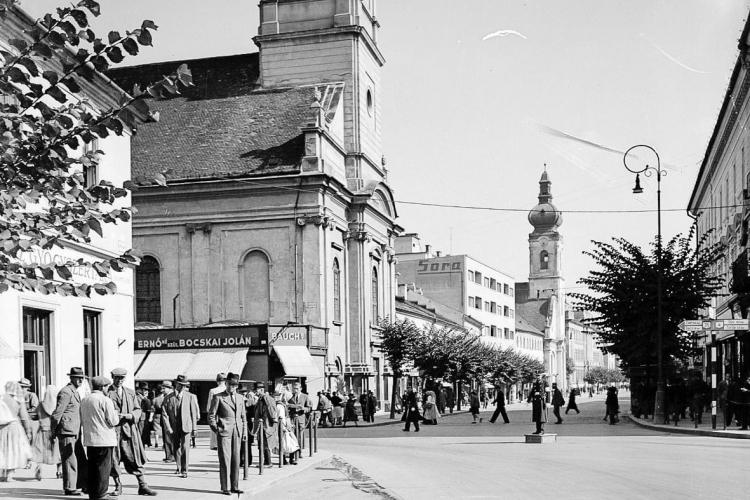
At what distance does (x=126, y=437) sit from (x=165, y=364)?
28430 mm

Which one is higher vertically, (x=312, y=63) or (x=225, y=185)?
(x=312, y=63)

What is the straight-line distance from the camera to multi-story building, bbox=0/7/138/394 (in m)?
19.9

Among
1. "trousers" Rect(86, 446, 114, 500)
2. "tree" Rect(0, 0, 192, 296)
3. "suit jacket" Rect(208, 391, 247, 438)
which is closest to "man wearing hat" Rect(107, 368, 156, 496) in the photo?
"trousers" Rect(86, 446, 114, 500)

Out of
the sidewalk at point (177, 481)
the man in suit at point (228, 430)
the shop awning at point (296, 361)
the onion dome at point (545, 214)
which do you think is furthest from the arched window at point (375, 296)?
the onion dome at point (545, 214)

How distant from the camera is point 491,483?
48.2 feet

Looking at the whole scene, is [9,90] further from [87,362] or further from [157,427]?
[157,427]

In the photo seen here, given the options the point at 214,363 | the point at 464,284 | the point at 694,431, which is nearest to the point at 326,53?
the point at 214,363

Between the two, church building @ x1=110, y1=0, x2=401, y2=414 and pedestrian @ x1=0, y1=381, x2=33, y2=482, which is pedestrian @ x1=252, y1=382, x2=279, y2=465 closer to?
pedestrian @ x1=0, y1=381, x2=33, y2=482

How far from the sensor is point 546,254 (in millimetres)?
157250

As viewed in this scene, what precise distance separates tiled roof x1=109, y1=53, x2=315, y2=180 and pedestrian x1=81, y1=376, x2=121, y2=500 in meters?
35.6

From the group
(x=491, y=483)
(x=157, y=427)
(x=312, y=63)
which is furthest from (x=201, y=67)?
(x=491, y=483)

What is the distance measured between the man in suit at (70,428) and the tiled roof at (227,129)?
34.5 meters

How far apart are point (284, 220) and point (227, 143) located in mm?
5402

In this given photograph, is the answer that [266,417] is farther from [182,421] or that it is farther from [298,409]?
[298,409]
